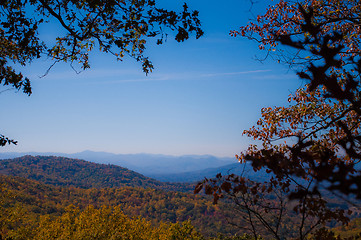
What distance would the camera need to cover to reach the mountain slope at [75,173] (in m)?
138

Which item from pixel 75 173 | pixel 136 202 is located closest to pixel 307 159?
pixel 136 202

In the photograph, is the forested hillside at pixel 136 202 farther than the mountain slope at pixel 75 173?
No

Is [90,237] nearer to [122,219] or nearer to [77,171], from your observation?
[122,219]

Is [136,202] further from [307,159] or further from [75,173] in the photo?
[307,159]

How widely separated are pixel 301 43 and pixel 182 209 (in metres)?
91.1

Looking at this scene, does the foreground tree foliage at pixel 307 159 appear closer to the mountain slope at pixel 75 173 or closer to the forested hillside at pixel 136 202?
the forested hillside at pixel 136 202

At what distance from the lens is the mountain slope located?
13812cm

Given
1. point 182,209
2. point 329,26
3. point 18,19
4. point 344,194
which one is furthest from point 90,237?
point 182,209

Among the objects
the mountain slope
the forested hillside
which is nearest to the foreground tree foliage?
the forested hillside

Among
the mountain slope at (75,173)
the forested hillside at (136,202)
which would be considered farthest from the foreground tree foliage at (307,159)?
the mountain slope at (75,173)

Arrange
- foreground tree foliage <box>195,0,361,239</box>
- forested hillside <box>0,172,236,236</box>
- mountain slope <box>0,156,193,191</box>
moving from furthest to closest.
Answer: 1. mountain slope <box>0,156,193,191</box>
2. forested hillside <box>0,172,236,236</box>
3. foreground tree foliage <box>195,0,361,239</box>

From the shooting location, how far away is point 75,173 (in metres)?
162

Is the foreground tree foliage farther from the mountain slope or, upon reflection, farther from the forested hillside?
the mountain slope

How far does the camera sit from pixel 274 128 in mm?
5473
